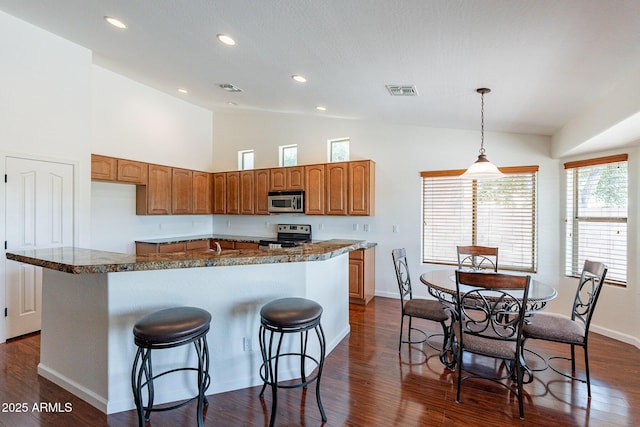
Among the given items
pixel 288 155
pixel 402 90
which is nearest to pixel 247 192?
pixel 288 155

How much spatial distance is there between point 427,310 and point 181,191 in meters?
4.62

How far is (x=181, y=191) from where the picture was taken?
5.45 m

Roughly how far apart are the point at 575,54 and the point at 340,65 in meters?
1.72

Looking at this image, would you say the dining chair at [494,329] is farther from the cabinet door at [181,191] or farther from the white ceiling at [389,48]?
the cabinet door at [181,191]

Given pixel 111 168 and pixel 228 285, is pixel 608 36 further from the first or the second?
pixel 111 168

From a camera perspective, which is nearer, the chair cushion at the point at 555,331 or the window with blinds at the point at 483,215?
the chair cushion at the point at 555,331

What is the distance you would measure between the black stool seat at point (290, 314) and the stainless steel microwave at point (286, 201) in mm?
3110

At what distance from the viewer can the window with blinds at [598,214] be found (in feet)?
10.9

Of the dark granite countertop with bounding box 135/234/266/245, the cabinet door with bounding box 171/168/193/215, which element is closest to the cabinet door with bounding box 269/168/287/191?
the dark granite countertop with bounding box 135/234/266/245

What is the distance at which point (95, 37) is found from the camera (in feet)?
11.0

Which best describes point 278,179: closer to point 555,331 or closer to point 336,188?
point 336,188

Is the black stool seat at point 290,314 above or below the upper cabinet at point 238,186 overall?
below

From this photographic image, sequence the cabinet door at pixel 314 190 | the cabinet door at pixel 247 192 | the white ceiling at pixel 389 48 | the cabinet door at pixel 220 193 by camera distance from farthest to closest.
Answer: the cabinet door at pixel 220 193 → the cabinet door at pixel 247 192 → the cabinet door at pixel 314 190 → the white ceiling at pixel 389 48

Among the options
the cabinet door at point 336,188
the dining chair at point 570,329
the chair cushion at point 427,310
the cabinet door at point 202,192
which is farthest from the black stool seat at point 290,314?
the cabinet door at point 202,192
